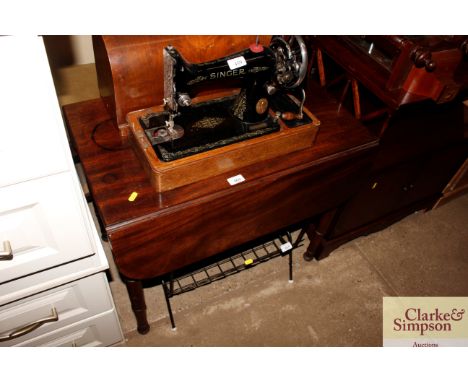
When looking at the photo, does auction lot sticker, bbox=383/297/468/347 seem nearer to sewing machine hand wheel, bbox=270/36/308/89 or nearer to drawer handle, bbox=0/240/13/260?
sewing machine hand wheel, bbox=270/36/308/89

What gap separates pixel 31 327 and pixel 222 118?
3.00ft

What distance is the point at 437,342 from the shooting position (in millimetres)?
1830

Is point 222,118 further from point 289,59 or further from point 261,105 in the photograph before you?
point 289,59

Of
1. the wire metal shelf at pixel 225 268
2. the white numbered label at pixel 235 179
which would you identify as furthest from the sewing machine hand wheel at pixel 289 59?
the wire metal shelf at pixel 225 268

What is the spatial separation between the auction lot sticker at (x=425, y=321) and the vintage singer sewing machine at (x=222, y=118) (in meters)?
Result: 1.10

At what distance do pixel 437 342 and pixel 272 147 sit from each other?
1356mm

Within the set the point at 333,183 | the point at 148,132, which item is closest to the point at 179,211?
the point at 148,132

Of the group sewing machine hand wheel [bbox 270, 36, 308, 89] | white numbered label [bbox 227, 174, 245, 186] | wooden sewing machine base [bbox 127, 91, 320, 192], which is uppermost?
sewing machine hand wheel [bbox 270, 36, 308, 89]

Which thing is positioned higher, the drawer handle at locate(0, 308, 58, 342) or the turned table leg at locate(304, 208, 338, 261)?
the drawer handle at locate(0, 308, 58, 342)

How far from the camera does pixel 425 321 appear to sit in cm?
186

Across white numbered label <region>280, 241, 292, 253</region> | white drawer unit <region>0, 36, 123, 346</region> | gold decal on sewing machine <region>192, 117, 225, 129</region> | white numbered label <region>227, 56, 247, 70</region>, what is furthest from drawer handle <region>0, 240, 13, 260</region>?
white numbered label <region>280, 241, 292, 253</region>

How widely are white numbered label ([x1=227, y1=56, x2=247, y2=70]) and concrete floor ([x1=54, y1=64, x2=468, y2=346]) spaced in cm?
100

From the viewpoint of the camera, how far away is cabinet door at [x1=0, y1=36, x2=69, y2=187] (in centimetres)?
65

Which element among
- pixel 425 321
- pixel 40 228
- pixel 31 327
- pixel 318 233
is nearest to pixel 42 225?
pixel 40 228
